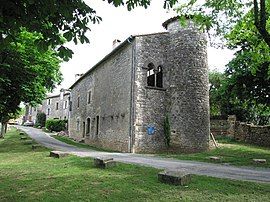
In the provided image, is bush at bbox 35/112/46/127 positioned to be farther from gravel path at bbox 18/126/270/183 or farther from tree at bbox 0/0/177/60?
tree at bbox 0/0/177/60

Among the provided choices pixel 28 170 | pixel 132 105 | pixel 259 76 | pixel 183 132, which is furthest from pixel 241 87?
pixel 28 170

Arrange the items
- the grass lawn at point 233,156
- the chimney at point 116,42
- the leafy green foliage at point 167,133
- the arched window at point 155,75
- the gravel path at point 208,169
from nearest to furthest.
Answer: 1. the gravel path at point 208,169
2. the grass lawn at point 233,156
3. the leafy green foliage at point 167,133
4. the arched window at point 155,75
5. the chimney at point 116,42

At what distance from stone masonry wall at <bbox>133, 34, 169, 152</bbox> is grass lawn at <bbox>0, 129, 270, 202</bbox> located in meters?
8.37

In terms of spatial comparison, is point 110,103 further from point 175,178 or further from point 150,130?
point 175,178

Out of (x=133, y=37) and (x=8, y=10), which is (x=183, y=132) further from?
(x=8, y=10)

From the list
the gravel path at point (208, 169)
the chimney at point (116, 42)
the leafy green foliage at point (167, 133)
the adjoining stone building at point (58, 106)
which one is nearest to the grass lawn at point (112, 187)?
the gravel path at point (208, 169)

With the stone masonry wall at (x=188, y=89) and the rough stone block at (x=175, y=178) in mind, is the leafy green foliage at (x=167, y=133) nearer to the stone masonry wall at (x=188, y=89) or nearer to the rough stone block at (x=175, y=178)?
the stone masonry wall at (x=188, y=89)

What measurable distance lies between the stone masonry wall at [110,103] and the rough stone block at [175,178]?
10.5m

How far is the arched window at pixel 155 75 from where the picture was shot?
19.5 m

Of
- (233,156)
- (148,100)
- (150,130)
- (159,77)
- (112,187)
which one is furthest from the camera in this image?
(159,77)

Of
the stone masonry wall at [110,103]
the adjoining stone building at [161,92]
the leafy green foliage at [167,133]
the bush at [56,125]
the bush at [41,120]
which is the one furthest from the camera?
the bush at [41,120]

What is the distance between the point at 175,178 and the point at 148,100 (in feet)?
37.4

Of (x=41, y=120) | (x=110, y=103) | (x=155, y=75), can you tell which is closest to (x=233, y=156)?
(x=155, y=75)

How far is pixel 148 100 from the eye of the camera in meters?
18.8
